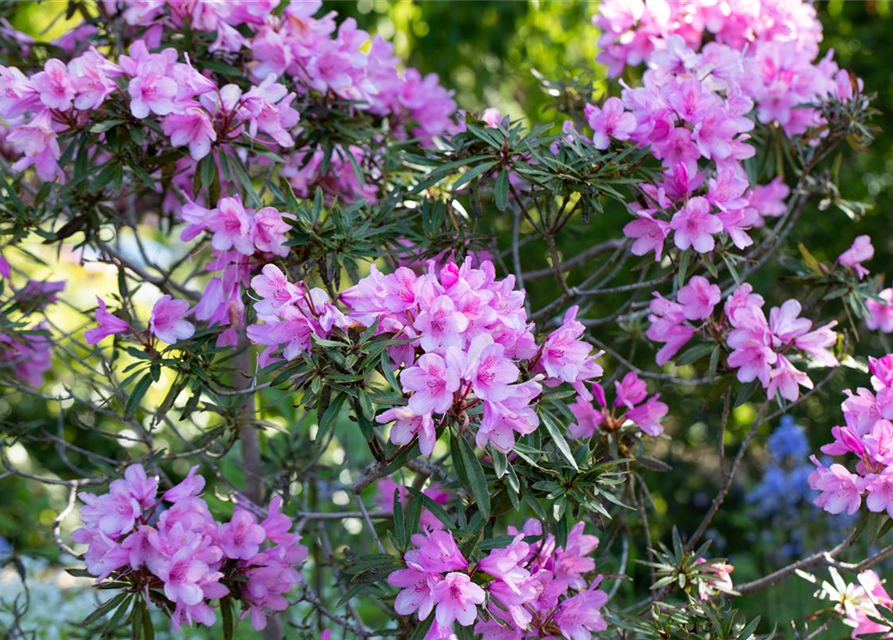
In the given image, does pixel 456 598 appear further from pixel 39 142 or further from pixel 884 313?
pixel 884 313

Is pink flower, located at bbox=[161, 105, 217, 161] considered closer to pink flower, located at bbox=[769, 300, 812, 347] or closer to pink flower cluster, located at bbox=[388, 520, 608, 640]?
pink flower cluster, located at bbox=[388, 520, 608, 640]

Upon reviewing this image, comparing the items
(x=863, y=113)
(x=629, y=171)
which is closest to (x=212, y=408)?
(x=629, y=171)

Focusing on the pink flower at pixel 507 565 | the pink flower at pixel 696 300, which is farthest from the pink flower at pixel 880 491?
the pink flower at pixel 507 565

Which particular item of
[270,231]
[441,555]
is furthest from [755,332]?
[270,231]

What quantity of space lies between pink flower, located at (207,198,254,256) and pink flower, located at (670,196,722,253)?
0.65 meters

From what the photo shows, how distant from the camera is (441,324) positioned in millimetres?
1202

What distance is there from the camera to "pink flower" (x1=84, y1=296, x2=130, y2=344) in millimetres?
1469

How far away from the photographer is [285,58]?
5.64 ft

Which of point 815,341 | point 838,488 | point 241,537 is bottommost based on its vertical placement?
point 241,537

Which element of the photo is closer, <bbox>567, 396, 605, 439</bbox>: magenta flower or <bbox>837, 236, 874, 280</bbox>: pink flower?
<bbox>567, 396, 605, 439</bbox>: magenta flower

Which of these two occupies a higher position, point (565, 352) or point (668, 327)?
point (565, 352)

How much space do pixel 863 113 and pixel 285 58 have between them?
1.13 meters

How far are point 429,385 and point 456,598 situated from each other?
290 millimetres

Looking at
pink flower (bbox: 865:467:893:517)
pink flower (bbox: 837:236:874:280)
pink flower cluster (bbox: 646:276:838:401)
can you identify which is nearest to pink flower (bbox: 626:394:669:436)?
pink flower cluster (bbox: 646:276:838:401)
